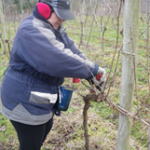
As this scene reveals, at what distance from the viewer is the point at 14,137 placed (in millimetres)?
2625

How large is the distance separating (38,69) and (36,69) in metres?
0.02

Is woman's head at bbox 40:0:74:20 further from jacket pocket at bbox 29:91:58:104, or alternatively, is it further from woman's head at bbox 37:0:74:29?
jacket pocket at bbox 29:91:58:104

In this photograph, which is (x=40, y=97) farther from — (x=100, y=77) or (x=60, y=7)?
(x=60, y=7)

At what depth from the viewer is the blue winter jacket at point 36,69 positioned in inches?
47.6

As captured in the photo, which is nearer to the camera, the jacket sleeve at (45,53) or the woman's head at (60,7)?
the jacket sleeve at (45,53)

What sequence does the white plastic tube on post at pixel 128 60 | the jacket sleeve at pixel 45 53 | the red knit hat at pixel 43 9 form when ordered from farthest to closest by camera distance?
the red knit hat at pixel 43 9 → the jacket sleeve at pixel 45 53 → the white plastic tube on post at pixel 128 60

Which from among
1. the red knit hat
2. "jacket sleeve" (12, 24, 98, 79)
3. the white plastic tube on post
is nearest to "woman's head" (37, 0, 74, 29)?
the red knit hat

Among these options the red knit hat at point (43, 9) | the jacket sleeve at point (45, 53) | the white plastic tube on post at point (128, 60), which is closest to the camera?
the white plastic tube on post at point (128, 60)

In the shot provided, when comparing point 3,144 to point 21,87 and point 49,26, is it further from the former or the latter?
point 49,26

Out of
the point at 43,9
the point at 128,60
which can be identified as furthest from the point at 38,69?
the point at 128,60

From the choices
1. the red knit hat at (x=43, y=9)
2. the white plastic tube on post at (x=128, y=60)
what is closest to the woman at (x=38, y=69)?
the red knit hat at (x=43, y=9)

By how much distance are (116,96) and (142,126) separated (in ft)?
3.53

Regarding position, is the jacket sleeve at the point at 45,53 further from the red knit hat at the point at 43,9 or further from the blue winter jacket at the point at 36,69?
the red knit hat at the point at 43,9

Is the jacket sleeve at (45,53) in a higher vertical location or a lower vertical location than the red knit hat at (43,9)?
lower
